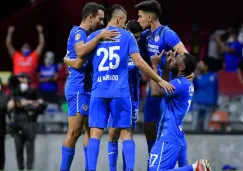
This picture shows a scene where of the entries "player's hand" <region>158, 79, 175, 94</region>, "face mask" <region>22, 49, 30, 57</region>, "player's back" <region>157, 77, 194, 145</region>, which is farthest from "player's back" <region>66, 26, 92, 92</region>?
"face mask" <region>22, 49, 30, 57</region>

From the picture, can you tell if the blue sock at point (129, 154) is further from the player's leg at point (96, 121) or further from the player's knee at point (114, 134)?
the player's leg at point (96, 121)

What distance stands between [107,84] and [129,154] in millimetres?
924

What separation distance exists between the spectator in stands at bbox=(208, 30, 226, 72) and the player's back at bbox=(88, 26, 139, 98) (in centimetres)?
860

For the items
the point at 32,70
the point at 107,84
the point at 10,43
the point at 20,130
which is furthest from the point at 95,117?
the point at 10,43

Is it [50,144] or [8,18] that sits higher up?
[8,18]

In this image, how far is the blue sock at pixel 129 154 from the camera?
11477 mm

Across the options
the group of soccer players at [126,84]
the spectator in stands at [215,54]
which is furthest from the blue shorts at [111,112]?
the spectator in stands at [215,54]

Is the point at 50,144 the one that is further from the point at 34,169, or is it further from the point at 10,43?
the point at 10,43

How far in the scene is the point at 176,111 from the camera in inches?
431

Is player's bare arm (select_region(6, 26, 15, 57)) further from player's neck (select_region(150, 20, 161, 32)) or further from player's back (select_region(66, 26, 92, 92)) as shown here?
player's neck (select_region(150, 20, 161, 32))

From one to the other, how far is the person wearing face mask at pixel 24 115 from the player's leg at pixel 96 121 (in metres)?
5.91

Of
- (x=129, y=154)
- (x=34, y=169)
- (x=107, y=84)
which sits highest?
(x=107, y=84)

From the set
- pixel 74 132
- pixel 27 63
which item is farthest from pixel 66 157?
pixel 27 63

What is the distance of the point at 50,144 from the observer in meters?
18.1
